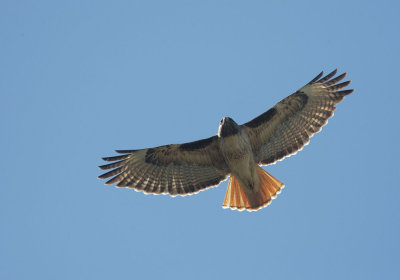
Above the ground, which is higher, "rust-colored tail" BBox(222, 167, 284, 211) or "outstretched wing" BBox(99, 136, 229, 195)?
"outstretched wing" BBox(99, 136, 229, 195)

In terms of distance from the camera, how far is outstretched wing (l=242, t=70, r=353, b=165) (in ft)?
40.4

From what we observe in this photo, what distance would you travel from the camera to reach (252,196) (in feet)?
40.0

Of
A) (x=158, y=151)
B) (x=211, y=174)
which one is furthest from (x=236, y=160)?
Answer: (x=158, y=151)

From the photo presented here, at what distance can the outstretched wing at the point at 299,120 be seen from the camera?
12320mm

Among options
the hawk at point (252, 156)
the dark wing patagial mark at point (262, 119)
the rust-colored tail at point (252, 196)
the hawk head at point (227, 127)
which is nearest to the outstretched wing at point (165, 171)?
the hawk at point (252, 156)

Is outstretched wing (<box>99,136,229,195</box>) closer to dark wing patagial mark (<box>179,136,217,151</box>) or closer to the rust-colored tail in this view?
dark wing patagial mark (<box>179,136,217,151</box>)

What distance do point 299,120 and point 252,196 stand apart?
2.08 meters

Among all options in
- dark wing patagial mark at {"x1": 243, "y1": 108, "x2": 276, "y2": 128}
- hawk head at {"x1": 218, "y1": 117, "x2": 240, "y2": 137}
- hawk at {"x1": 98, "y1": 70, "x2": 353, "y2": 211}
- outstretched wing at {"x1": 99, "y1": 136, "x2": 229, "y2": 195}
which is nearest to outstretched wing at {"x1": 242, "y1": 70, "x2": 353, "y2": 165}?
hawk at {"x1": 98, "y1": 70, "x2": 353, "y2": 211}

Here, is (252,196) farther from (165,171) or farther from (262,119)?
(165,171)

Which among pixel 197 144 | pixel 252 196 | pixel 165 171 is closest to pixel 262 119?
pixel 197 144

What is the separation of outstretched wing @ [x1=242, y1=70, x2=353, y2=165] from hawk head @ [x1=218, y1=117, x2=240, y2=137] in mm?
875

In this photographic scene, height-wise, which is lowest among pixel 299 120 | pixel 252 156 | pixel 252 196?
pixel 252 196

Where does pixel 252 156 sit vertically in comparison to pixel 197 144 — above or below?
below

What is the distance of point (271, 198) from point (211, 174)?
4.84 ft
